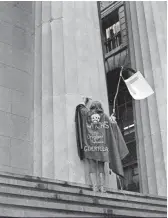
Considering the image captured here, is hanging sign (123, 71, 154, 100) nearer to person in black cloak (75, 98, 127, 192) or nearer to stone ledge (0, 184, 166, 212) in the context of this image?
person in black cloak (75, 98, 127, 192)

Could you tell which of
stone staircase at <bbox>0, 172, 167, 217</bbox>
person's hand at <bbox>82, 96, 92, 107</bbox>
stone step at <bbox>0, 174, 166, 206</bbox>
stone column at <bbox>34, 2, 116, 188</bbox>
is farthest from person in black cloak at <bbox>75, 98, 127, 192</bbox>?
stone staircase at <bbox>0, 172, 167, 217</bbox>

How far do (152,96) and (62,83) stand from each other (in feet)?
16.2

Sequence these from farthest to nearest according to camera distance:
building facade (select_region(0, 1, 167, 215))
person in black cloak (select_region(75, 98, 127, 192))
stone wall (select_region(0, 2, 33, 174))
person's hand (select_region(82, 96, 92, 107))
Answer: stone wall (select_region(0, 2, 33, 174)) → person's hand (select_region(82, 96, 92, 107)) → building facade (select_region(0, 1, 167, 215)) → person in black cloak (select_region(75, 98, 127, 192))

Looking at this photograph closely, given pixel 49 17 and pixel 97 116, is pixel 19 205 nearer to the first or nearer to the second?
pixel 97 116

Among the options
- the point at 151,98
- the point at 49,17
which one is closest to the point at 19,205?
the point at 49,17

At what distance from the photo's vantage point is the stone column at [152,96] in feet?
51.2

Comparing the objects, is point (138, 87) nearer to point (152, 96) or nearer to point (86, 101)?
point (152, 96)

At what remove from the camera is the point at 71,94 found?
42.9 feet

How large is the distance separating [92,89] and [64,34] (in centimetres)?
232

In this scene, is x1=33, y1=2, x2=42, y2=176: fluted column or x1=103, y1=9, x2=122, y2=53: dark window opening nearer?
x1=33, y1=2, x2=42, y2=176: fluted column

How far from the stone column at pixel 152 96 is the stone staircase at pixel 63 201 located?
17.1 ft

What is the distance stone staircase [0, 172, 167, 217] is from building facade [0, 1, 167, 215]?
2335mm

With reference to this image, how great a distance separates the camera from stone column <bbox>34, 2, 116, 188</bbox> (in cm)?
1220

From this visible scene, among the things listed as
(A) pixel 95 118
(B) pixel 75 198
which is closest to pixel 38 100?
(A) pixel 95 118
